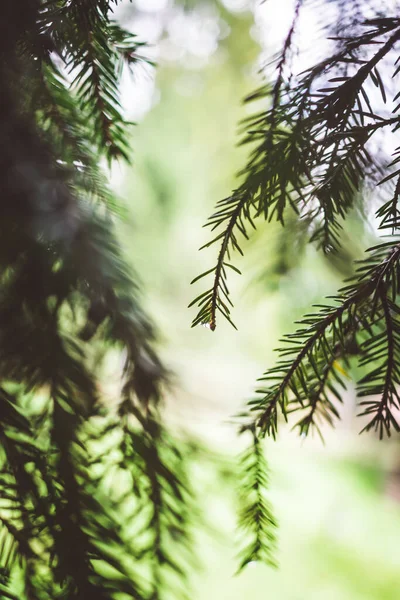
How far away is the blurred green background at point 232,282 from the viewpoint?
945 mm

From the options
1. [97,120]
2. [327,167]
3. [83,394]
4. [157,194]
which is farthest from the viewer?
[157,194]

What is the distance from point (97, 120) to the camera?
50 centimetres

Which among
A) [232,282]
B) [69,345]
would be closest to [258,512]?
[69,345]

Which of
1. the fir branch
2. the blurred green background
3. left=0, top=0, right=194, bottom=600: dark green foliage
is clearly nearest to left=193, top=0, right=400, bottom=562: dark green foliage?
the fir branch

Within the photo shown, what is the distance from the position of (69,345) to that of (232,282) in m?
1.21

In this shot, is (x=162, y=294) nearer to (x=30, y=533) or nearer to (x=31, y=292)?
(x=31, y=292)

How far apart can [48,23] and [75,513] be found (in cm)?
54

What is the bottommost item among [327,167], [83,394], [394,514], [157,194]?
[83,394]

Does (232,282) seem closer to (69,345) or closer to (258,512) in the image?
(69,345)

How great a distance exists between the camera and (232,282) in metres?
1.76

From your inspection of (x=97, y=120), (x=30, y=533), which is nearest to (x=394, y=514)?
(x=30, y=533)

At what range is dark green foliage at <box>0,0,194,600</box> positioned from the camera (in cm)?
46

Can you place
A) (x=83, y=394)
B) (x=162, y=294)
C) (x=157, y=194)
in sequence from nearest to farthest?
1. (x=83, y=394)
2. (x=157, y=194)
3. (x=162, y=294)

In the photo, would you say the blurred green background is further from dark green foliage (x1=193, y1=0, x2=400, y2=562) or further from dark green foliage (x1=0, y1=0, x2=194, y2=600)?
dark green foliage (x1=193, y1=0, x2=400, y2=562)
